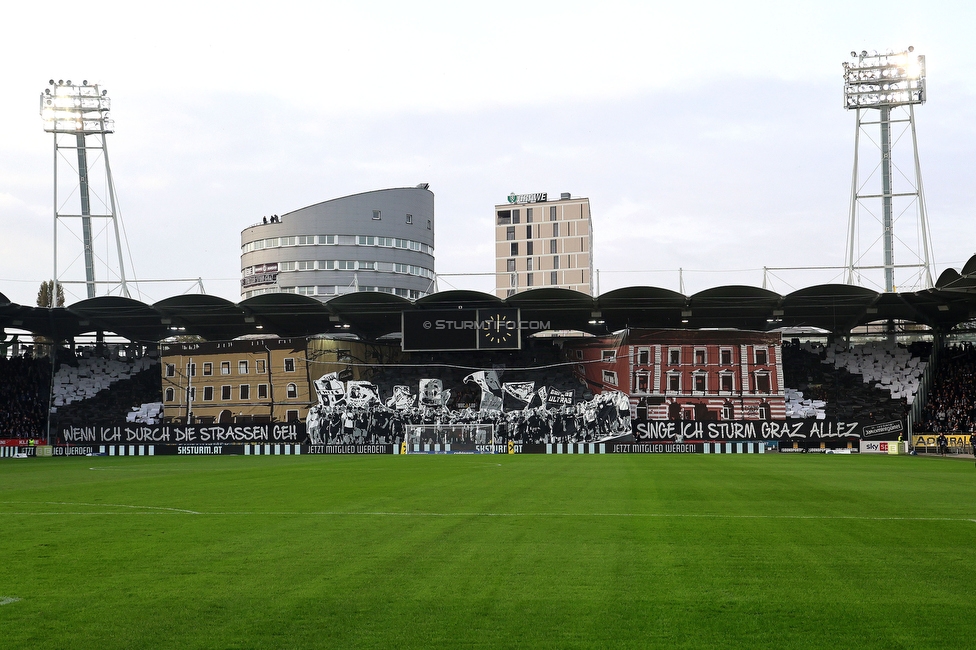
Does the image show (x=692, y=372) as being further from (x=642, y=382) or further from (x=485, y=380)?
(x=485, y=380)

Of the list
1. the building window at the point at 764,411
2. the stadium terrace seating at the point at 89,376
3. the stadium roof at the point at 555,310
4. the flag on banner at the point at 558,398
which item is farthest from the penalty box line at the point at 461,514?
the stadium terrace seating at the point at 89,376

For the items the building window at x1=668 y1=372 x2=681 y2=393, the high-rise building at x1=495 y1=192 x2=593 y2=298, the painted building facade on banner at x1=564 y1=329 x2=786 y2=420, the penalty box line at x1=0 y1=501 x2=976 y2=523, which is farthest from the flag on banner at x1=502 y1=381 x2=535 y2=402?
the high-rise building at x1=495 y1=192 x2=593 y2=298

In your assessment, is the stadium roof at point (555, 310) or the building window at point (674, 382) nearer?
the stadium roof at point (555, 310)

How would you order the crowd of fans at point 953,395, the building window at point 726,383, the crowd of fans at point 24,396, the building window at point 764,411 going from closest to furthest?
1. the crowd of fans at point 953,395
2. the building window at point 764,411
3. the building window at point 726,383
4. the crowd of fans at point 24,396

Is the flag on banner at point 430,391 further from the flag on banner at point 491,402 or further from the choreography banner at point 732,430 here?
the choreography banner at point 732,430

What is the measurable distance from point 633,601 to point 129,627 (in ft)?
15.2

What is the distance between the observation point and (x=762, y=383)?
6084cm

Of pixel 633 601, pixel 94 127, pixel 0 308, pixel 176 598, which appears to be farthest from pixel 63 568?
pixel 94 127

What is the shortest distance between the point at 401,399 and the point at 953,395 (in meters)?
36.1

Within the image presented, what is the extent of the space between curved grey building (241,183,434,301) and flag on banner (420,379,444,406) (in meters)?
53.5

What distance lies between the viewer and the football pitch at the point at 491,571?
25.3 ft

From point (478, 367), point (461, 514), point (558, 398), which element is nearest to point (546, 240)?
point (478, 367)

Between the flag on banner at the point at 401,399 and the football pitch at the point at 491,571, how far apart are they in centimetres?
4090

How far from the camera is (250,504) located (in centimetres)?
1859
